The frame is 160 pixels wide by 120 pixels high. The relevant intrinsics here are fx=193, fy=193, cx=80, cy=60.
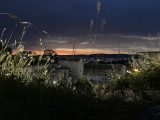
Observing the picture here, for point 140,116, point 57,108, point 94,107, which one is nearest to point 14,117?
point 57,108

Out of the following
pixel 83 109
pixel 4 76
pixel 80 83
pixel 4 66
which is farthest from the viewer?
pixel 80 83

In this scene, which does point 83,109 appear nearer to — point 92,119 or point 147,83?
point 92,119

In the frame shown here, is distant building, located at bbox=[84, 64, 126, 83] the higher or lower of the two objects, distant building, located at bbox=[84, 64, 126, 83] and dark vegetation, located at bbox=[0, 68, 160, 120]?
the higher

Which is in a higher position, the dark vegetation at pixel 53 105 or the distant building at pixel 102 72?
the distant building at pixel 102 72

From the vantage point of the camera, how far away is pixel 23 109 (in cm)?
227

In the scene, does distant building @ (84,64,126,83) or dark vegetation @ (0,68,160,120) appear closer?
dark vegetation @ (0,68,160,120)

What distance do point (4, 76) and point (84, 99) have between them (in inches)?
53.5

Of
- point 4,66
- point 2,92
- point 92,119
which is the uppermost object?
point 4,66

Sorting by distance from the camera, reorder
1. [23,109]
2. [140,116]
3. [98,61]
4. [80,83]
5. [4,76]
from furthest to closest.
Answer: [98,61] → [80,83] → [4,76] → [23,109] → [140,116]

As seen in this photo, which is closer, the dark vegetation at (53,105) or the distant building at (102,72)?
the dark vegetation at (53,105)

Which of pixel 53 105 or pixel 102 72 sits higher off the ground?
pixel 102 72

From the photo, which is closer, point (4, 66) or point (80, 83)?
point (4, 66)

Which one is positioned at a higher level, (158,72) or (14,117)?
(158,72)

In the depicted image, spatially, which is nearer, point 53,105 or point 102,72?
point 53,105
